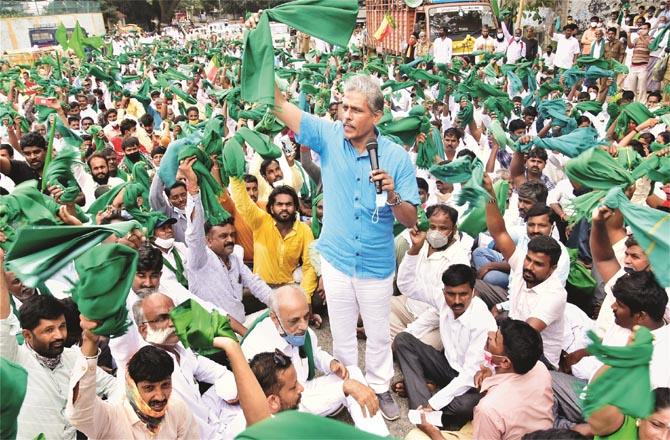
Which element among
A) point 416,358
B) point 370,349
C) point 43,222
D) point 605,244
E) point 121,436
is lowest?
point 416,358

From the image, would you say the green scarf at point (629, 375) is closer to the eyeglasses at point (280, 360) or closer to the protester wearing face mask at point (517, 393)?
the protester wearing face mask at point (517, 393)

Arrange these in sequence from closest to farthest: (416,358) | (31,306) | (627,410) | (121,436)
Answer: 1. (627,410)
2. (121,436)
3. (31,306)
4. (416,358)

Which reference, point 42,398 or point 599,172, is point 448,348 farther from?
point 42,398

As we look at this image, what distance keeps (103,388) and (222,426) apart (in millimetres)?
660

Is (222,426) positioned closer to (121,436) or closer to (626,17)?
(121,436)

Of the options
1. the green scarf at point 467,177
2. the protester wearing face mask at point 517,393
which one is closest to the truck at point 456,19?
the green scarf at point 467,177

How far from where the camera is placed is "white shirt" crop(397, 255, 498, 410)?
3471 mm

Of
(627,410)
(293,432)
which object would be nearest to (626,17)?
(627,410)

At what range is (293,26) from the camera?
11.0 feet

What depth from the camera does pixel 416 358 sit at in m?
3.83

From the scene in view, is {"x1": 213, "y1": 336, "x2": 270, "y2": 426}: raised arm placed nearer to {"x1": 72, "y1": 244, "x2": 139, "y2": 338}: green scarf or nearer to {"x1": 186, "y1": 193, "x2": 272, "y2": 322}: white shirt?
{"x1": 72, "y1": 244, "x2": 139, "y2": 338}: green scarf

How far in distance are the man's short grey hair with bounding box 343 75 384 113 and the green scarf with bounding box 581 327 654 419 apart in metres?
1.50

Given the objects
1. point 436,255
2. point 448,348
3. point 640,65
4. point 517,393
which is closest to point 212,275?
point 436,255

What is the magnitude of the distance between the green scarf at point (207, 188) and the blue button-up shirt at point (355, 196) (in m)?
0.97
